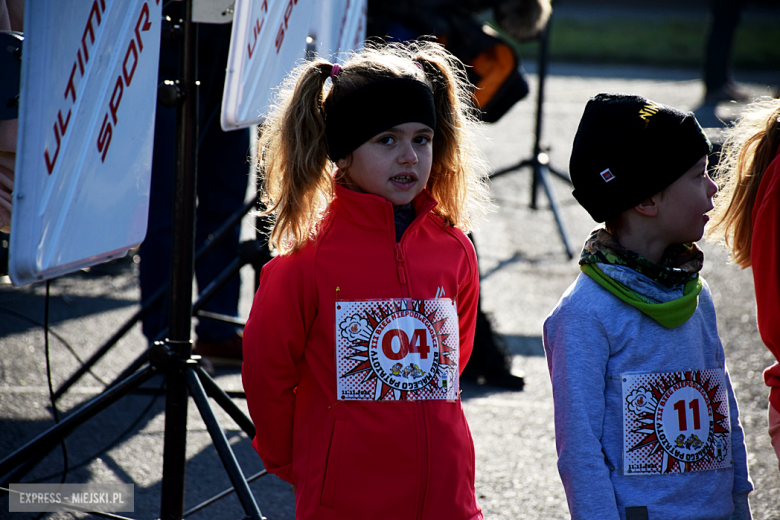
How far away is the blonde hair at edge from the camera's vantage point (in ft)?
6.21

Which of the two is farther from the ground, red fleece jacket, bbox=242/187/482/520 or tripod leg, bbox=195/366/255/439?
red fleece jacket, bbox=242/187/482/520

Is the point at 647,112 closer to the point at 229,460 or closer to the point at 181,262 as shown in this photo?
the point at 181,262

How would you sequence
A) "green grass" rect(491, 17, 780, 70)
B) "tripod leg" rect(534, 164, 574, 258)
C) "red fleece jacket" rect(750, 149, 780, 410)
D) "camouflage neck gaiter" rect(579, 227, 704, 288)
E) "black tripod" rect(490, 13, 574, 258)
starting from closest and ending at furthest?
"camouflage neck gaiter" rect(579, 227, 704, 288)
"red fleece jacket" rect(750, 149, 780, 410)
"tripod leg" rect(534, 164, 574, 258)
"black tripod" rect(490, 13, 574, 258)
"green grass" rect(491, 17, 780, 70)

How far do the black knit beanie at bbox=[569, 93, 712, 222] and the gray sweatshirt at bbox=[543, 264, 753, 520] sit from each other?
17 centimetres

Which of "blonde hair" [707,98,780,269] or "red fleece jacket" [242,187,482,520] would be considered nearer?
"red fleece jacket" [242,187,482,520]

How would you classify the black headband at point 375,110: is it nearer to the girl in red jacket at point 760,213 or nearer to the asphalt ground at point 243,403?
the asphalt ground at point 243,403

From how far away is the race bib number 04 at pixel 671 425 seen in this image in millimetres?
1730

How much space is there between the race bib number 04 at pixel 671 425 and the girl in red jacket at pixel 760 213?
269 mm

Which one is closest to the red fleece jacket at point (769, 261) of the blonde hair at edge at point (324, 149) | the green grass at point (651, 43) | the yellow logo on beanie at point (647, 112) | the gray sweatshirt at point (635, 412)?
the gray sweatshirt at point (635, 412)

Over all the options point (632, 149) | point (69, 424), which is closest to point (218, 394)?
point (69, 424)

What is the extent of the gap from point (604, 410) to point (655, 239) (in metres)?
0.42

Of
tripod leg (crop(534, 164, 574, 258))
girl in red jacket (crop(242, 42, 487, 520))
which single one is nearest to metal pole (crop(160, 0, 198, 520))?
girl in red jacket (crop(242, 42, 487, 520))

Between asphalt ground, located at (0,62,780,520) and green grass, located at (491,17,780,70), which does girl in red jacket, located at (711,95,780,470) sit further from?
green grass, located at (491,17,780,70)

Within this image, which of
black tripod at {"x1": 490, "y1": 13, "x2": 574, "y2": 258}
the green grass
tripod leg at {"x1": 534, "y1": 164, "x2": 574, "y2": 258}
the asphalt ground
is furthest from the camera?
the green grass
